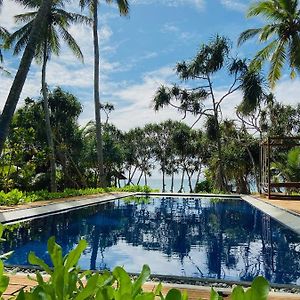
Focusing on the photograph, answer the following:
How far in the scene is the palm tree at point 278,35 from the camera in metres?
13.7

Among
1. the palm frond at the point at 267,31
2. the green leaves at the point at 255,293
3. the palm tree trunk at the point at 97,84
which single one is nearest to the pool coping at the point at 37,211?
the palm tree trunk at the point at 97,84

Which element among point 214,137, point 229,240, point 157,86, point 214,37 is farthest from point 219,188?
point 229,240

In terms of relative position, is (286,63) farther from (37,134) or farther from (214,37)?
(37,134)

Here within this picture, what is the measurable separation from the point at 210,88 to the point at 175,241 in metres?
14.9

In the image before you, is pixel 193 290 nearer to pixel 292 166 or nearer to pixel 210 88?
pixel 292 166

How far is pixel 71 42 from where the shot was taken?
18.5 m

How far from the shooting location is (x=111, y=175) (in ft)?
99.3

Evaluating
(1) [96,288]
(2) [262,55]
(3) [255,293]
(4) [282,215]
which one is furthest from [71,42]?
(3) [255,293]

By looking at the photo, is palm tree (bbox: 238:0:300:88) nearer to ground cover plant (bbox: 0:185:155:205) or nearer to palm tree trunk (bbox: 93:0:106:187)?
palm tree trunk (bbox: 93:0:106:187)

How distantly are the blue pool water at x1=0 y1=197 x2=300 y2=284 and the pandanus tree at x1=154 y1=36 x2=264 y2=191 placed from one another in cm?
836

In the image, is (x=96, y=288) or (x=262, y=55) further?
(x=262, y=55)

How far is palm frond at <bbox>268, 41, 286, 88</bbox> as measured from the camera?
47.2ft

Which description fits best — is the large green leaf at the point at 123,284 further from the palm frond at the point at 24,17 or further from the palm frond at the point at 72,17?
the palm frond at the point at 24,17

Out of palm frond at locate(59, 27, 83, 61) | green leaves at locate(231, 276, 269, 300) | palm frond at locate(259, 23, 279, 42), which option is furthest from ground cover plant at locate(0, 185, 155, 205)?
green leaves at locate(231, 276, 269, 300)
